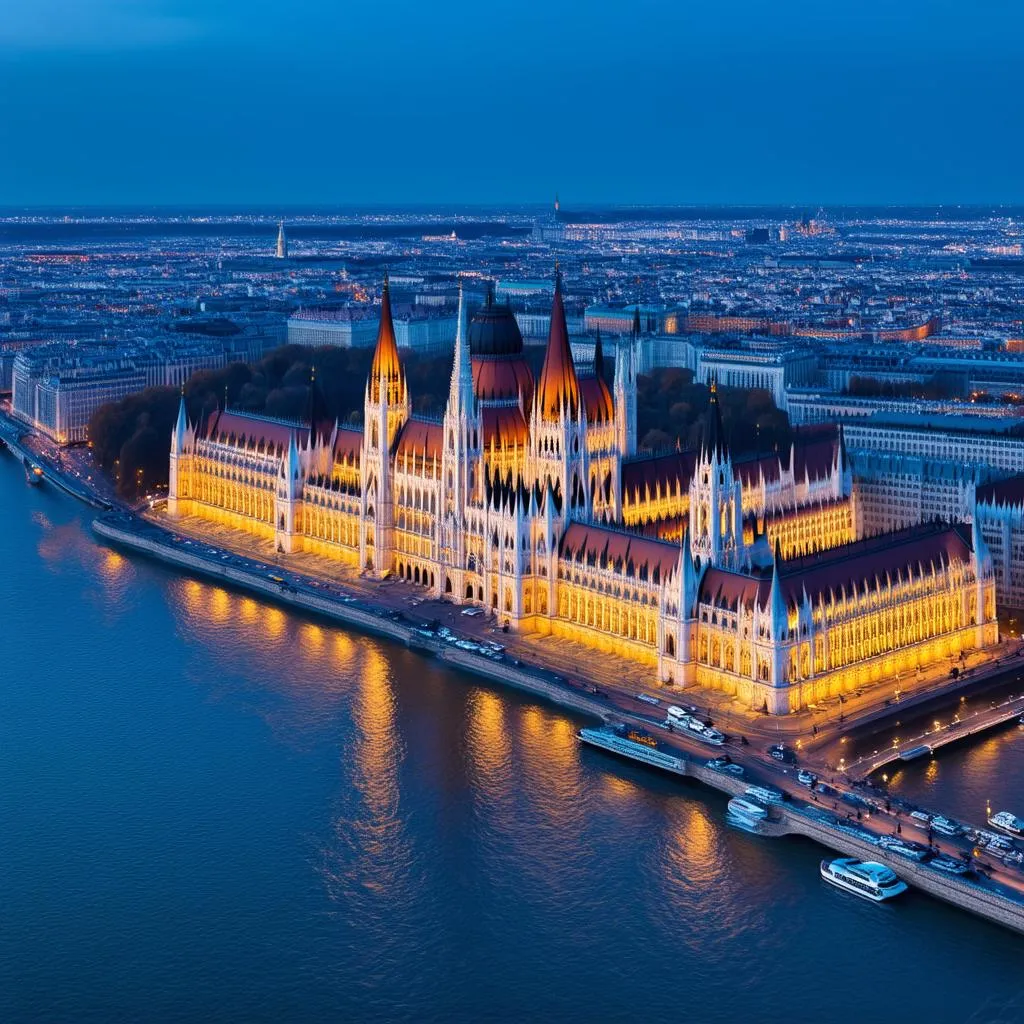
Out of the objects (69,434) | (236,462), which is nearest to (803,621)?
(236,462)

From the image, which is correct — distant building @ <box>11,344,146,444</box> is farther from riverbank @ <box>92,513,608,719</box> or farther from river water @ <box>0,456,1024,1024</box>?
river water @ <box>0,456,1024,1024</box>

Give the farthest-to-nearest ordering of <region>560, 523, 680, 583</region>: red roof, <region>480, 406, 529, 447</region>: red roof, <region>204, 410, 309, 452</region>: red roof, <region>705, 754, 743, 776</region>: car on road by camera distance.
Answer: <region>204, 410, 309, 452</region>: red roof → <region>480, 406, 529, 447</region>: red roof → <region>560, 523, 680, 583</region>: red roof → <region>705, 754, 743, 776</region>: car on road

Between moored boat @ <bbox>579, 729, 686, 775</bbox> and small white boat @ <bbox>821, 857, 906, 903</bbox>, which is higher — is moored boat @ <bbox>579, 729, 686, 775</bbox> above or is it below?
above

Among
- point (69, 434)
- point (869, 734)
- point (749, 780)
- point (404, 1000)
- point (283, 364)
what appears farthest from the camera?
point (283, 364)

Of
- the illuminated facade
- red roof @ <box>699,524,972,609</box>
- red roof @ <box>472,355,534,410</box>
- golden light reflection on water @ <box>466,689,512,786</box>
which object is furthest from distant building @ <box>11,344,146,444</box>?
red roof @ <box>699,524,972,609</box>

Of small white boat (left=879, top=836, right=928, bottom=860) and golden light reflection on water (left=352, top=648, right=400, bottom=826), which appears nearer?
small white boat (left=879, top=836, right=928, bottom=860)

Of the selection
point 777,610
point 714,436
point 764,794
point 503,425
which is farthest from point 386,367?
point 764,794

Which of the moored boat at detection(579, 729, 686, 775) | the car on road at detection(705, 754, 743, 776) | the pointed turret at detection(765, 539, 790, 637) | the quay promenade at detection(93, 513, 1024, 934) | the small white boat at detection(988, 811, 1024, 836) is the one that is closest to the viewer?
the quay promenade at detection(93, 513, 1024, 934)

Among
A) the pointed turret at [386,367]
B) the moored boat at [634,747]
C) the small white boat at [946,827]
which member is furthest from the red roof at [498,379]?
the small white boat at [946,827]

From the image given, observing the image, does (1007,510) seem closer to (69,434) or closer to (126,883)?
(126,883)
